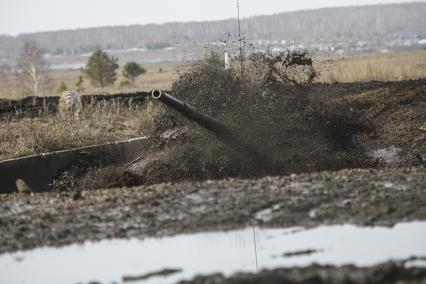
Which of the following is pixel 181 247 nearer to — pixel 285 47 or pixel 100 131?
pixel 285 47

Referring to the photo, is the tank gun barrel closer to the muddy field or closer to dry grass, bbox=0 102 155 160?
the muddy field

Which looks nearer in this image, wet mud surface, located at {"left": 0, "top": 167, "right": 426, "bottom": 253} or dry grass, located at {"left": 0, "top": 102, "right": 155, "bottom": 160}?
wet mud surface, located at {"left": 0, "top": 167, "right": 426, "bottom": 253}

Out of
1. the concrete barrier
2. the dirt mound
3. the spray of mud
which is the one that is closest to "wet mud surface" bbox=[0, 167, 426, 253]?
the concrete barrier

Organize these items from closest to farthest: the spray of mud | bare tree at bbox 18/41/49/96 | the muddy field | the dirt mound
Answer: the muddy field → the spray of mud → the dirt mound → bare tree at bbox 18/41/49/96

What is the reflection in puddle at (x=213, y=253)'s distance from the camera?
8.01 meters

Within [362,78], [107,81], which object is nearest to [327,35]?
[107,81]

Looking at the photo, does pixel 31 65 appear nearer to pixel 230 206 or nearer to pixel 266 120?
pixel 266 120

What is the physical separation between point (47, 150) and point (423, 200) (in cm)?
865

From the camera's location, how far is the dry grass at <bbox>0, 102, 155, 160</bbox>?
644 inches

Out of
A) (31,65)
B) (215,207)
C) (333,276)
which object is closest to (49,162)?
(215,207)

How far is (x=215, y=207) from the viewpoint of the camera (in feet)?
32.8

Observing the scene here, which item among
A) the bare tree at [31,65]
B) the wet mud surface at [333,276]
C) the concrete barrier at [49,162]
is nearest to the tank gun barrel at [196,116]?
the concrete barrier at [49,162]

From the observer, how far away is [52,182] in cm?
1503

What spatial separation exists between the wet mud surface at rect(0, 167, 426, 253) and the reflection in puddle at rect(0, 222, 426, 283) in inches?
9.1
